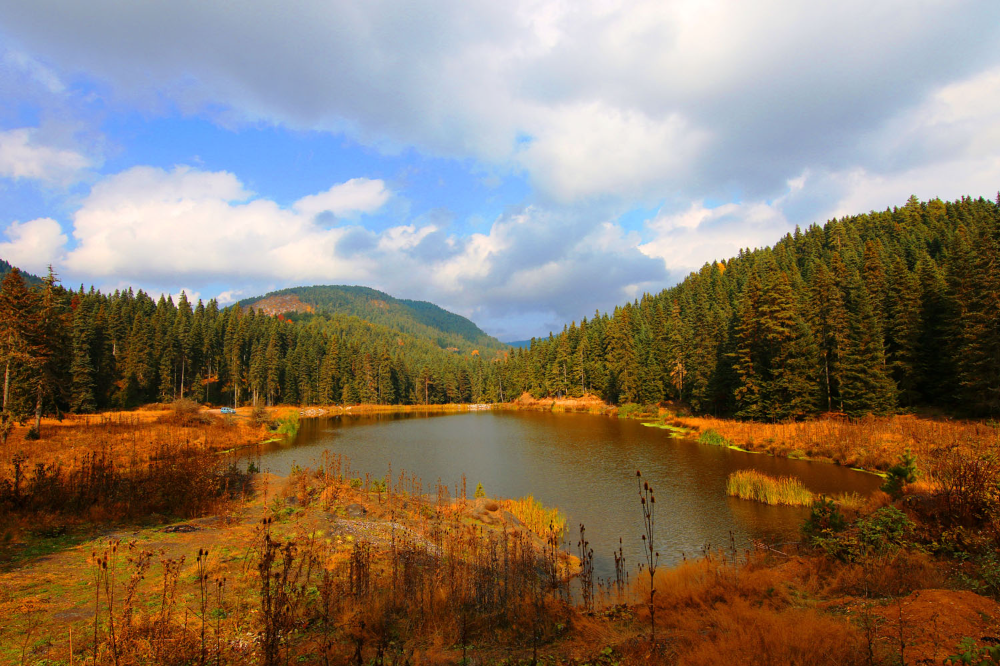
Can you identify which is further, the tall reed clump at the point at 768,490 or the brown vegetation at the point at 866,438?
the brown vegetation at the point at 866,438

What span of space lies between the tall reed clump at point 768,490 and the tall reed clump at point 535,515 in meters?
9.36

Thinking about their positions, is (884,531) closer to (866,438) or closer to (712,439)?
(866,438)

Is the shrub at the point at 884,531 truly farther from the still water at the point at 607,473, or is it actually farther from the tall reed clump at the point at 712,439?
the tall reed clump at the point at 712,439

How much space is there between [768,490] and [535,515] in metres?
11.4

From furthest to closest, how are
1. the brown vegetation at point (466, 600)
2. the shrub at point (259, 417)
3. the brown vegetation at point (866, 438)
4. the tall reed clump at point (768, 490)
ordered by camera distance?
the shrub at point (259, 417) → the brown vegetation at point (866, 438) → the tall reed clump at point (768, 490) → the brown vegetation at point (466, 600)

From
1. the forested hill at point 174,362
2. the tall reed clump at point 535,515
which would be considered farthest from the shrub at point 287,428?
the tall reed clump at point 535,515

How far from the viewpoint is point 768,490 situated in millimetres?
19859

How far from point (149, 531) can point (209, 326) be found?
9818cm

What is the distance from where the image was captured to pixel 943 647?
199 inches

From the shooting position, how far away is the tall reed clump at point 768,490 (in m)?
19.3

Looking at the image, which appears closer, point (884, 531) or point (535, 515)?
point (884, 531)

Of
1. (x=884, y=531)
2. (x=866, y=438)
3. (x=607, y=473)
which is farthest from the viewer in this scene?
(x=866, y=438)

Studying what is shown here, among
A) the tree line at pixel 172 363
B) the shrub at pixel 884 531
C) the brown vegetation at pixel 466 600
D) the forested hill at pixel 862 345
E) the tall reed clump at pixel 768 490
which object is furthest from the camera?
the forested hill at pixel 862 345

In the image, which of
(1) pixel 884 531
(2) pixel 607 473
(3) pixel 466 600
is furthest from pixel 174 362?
(1) pixel 884 531
